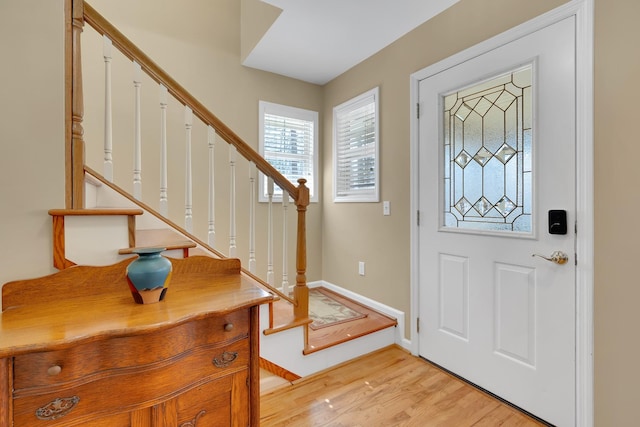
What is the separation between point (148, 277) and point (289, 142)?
7.71 ft

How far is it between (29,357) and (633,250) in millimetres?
2212

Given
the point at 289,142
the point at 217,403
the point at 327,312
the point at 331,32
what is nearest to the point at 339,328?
the point at 327,312

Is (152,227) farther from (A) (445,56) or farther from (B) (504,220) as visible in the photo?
Result: (A) (445,56)

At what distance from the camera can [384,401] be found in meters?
1.75

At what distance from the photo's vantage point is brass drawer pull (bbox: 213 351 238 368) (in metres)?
1.05

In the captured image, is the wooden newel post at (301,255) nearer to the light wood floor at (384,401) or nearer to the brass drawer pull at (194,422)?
the light wood floor at (384,401)

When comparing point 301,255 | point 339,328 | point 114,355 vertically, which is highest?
point 301,255

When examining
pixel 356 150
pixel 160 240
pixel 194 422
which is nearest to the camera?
pixel 194 422

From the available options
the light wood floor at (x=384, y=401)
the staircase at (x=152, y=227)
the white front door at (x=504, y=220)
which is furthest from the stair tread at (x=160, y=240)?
the white front door at (x=504, y=220)

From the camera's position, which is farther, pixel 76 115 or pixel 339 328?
pixel 339 328

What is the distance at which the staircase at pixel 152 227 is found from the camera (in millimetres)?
1166

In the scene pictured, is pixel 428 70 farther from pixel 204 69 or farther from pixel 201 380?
pixel 201 380

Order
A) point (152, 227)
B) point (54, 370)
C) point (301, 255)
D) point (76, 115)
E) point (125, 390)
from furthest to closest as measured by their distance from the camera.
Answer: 1. point (301, 255)
2. point (152, 227)
3. point (76, 115)
4. point (125, 390)
5. point (54, 370)

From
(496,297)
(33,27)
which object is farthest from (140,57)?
(496,297)
